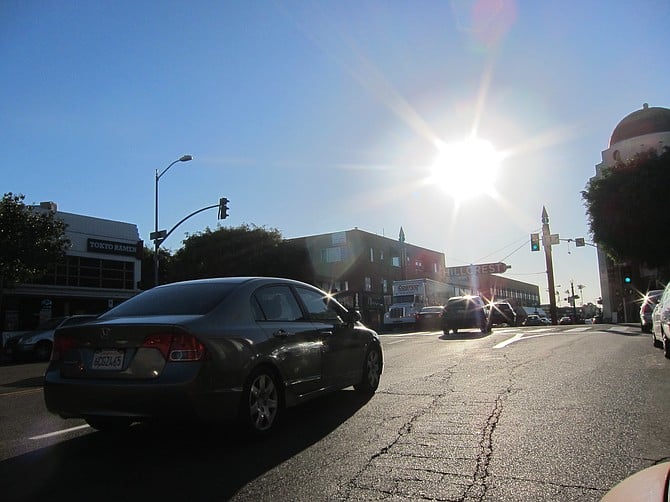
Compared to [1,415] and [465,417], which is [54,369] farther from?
[465,417]

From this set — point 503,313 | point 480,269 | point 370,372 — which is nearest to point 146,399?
point 370,372

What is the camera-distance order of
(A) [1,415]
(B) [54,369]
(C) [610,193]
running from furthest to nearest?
(C) [610,193]
(A) [1,415]
(B) [54,369]

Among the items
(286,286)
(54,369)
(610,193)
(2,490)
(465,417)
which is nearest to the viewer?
(2,490)

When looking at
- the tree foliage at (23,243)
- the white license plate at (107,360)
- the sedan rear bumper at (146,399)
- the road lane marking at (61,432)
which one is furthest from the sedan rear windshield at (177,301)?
the tree foliage at (23,243)

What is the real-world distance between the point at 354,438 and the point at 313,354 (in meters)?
1.18

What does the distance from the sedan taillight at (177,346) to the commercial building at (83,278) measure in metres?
26.6

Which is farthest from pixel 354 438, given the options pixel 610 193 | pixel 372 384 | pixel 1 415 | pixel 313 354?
pixel 610 193

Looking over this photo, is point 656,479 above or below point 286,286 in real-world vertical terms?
below

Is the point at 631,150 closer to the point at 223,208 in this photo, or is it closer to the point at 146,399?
the point at 223,208

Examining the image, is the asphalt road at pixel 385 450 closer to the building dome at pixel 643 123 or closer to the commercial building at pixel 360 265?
the commercial building at pixel 360 265

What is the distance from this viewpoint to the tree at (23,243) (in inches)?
877

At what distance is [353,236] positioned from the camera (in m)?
60.1

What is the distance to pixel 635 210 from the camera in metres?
31.7

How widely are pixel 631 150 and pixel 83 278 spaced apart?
45068 millimetres
